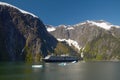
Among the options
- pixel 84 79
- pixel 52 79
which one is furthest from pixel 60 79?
pixel 84 79

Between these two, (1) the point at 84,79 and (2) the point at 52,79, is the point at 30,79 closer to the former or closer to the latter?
(2) the point at 52,79

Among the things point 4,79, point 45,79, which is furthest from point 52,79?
point 4,79

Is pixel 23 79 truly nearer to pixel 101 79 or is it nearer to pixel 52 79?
pixel 52 79

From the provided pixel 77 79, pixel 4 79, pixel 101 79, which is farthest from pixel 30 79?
pixel 101 79

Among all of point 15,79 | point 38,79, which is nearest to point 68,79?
point 38,79

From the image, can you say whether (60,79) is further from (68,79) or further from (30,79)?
(30,79)

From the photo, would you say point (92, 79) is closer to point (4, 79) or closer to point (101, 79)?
point (101, 79)
